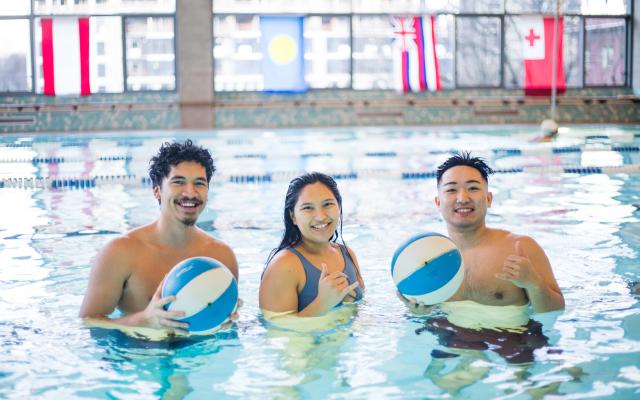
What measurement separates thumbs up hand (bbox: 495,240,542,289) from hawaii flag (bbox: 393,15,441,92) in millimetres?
14804

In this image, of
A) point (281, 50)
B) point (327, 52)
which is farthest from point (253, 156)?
point (327, 52)

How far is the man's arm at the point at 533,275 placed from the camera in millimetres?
3270

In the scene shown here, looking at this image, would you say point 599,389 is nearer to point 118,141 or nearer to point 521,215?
point 521,215

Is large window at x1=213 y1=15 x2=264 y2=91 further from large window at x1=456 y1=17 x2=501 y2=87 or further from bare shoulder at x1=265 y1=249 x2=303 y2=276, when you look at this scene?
bare shoulder at x1=265 y1=249 x2=303 y2=276

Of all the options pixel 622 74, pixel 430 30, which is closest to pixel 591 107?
pixel 622 74

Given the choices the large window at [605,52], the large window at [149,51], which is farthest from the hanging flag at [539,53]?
the large window at [149,51]

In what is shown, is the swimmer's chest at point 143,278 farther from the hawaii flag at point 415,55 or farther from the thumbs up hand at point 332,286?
the hawaii flag at point 415,55

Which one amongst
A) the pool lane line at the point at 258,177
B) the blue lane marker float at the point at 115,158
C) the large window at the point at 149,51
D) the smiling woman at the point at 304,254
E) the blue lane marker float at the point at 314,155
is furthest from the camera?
the large window at the point at 149,51

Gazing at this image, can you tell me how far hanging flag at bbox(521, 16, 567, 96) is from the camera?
59.3 ft

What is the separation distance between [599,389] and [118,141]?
13328 millimetres

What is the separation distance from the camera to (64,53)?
17156 millimetres

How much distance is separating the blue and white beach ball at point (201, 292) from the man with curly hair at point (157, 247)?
0.31 m

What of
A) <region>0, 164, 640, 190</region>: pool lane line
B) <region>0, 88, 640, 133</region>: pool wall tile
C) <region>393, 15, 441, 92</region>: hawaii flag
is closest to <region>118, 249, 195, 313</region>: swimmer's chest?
<region>0, 164, 640, 190</region>: pool lane line

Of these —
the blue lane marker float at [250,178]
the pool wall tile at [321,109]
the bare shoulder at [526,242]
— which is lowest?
the blue lane marker float at [250,178]
